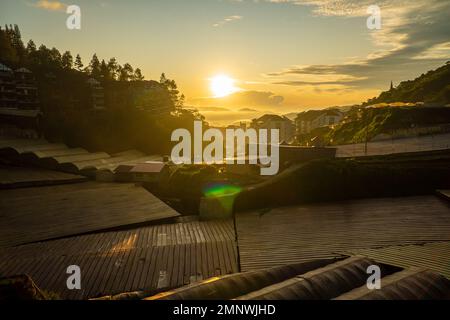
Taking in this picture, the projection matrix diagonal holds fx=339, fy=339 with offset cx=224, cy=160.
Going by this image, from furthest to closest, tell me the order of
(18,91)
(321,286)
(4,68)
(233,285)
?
(4,68), (18,91), (233,285), (321,286)

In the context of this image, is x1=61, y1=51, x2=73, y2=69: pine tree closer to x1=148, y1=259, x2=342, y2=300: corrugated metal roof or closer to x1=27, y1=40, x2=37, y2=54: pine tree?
x1=27, y1=40, x2=37, y2=54: pine tree

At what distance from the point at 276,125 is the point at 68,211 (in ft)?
308

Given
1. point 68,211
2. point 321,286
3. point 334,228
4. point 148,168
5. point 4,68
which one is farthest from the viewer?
point 4,68

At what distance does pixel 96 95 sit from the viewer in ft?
212

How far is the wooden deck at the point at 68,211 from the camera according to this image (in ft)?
62.8

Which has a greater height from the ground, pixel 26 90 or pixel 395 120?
pixel 26 90

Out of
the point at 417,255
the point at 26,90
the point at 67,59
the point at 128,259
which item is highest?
the point at 67,59

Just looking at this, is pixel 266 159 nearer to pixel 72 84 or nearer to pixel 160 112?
pixel 160 112

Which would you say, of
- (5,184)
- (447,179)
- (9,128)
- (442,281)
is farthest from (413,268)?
(9,128)

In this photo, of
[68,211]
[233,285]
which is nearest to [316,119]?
[68,211]

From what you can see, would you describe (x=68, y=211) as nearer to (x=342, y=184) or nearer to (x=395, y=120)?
(x=342, y=184)

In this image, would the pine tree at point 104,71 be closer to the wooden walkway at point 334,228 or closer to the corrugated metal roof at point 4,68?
the corrugated metal roof at point 4,68

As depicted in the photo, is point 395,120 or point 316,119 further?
point 316,119

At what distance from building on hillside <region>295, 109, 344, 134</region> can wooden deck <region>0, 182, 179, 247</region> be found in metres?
86.9
